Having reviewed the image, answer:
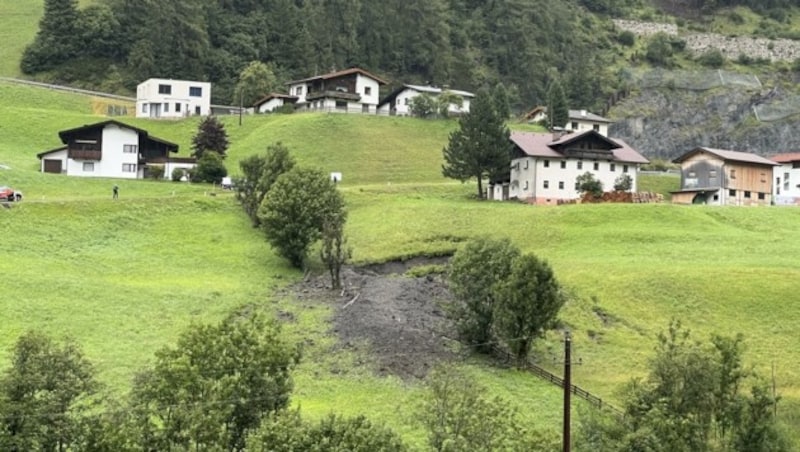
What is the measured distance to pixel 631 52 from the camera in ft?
523

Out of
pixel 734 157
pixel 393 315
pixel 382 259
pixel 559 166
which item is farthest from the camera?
pixel 734 157

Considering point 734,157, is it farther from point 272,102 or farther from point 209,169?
point 272,102

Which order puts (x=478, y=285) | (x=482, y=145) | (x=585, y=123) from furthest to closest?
(x=585, y=123)
(x=482, y=145)
(x=478, y=285)

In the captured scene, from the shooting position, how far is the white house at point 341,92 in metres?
107

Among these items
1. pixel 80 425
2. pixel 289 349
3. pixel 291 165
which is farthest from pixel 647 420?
pixel 291 165

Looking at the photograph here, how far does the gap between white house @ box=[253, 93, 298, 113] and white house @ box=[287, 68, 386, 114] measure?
3.90 ft

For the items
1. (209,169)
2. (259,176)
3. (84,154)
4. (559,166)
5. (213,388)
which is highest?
(559,166)

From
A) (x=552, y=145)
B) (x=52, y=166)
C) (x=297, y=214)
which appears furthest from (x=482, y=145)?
(x=52, y=166)

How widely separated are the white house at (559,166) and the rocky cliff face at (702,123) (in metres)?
49.8

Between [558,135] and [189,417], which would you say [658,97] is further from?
[189,417]

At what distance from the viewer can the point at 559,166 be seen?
75.6m

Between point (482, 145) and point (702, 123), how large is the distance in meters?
66.9

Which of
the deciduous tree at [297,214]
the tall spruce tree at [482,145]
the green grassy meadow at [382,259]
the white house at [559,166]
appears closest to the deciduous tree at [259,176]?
the green grassy meadow at [382,259]

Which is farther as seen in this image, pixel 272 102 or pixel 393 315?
pixel 272 102
